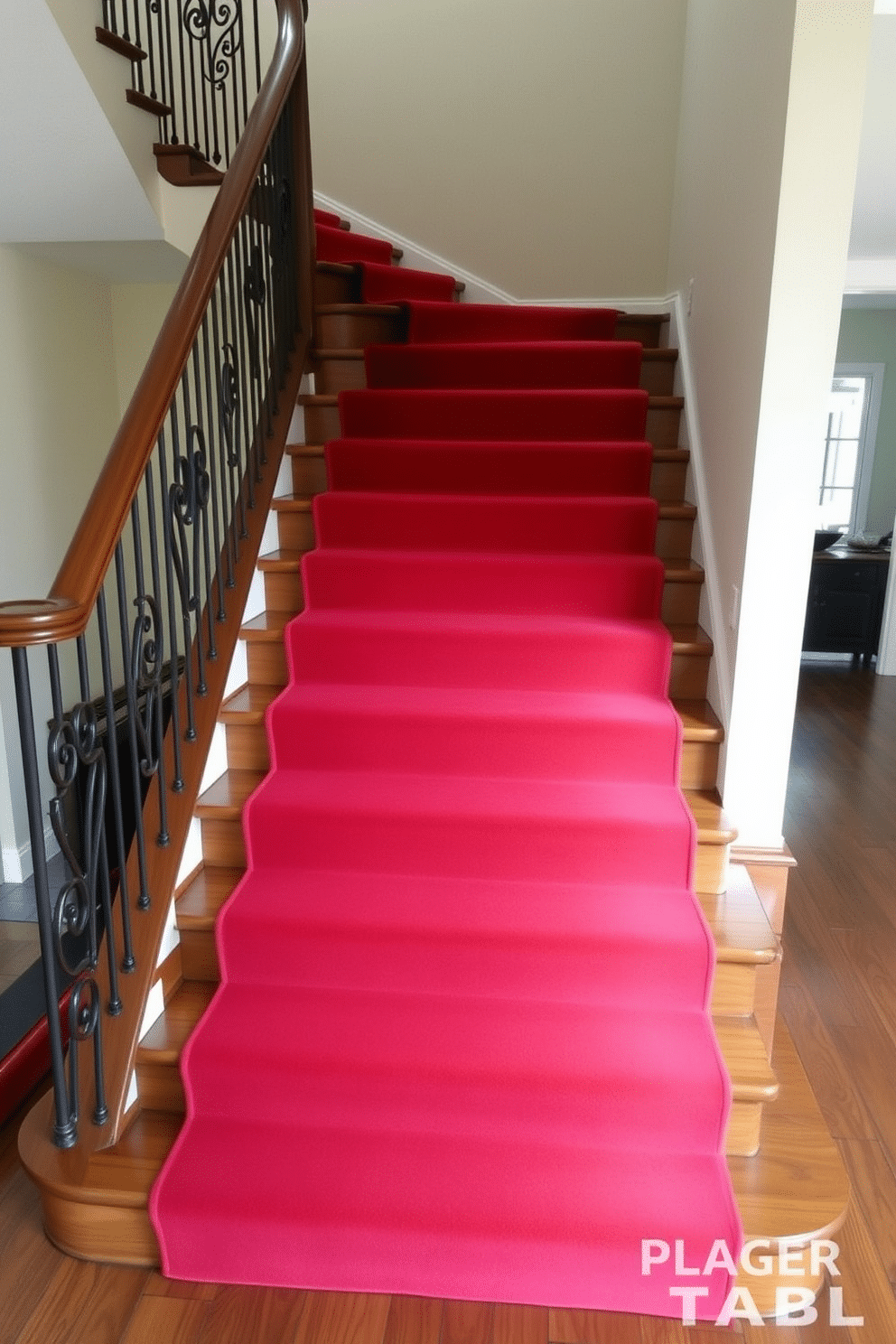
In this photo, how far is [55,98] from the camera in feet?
8.84

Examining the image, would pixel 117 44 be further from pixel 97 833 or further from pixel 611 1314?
pixel 611 1314

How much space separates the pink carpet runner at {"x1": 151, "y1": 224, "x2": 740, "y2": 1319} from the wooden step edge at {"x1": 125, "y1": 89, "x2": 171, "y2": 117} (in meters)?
1.30

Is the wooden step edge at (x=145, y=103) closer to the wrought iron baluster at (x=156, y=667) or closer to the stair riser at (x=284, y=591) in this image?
the stair riser at (x=284, y=591)

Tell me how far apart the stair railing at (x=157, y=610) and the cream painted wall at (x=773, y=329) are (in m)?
1.28

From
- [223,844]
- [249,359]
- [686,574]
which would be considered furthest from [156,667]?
[686,574]

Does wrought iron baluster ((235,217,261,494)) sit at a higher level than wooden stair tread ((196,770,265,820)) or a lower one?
higher

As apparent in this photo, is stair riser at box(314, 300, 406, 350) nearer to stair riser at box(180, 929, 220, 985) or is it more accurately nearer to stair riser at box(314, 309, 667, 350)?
stair riser at box(314, 309, 667, 350)

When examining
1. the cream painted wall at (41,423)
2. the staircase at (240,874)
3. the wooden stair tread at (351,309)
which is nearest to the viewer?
the staircase at (240,874)

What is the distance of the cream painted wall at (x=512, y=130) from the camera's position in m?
4.08

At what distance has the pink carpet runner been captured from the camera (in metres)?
1.66

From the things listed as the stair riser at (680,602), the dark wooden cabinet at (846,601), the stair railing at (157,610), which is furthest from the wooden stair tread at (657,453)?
the dark wooden cabinet at (846,601)

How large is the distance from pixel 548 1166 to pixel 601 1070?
0.67 ft

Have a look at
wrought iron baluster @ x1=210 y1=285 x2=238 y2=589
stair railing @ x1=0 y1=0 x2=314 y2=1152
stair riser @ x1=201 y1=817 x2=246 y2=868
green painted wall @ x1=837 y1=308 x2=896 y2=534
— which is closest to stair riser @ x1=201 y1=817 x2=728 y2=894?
stair riser @ x1=201 y1=817 x2=246 y2=868

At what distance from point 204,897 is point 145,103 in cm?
Result: 257
